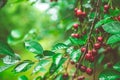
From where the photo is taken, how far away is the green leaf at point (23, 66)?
0.97 m

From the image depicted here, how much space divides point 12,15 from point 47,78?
15.4 ft

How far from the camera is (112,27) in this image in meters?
0.90

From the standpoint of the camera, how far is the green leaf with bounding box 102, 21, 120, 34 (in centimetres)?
89

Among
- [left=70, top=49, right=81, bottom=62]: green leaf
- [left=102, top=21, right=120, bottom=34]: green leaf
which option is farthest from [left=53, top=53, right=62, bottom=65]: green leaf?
[left=102, top=21, right=120, bottom=34]: green leaf

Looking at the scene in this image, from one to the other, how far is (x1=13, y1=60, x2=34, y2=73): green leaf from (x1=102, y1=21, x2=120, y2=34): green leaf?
0.82 ft

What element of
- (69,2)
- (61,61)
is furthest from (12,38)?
(61,61)

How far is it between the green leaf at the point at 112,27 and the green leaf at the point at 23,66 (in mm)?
249

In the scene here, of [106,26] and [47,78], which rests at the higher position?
[106,26]

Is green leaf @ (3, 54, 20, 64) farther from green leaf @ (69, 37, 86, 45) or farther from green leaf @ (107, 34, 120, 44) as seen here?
green leaf @ (107, 34, 120, 44)

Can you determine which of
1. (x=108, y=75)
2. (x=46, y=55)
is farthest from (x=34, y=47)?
(x=108, y=75)

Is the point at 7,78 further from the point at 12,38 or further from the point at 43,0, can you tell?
the point at 43,0

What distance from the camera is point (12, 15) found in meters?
5.70

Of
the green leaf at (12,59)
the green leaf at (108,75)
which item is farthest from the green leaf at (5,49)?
the green leaf at (108,75)

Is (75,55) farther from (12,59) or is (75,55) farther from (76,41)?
(12,59)
